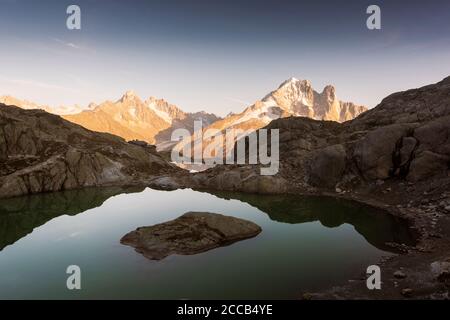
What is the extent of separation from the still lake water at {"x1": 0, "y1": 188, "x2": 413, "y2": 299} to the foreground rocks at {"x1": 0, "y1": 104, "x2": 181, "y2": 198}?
11.0 metres

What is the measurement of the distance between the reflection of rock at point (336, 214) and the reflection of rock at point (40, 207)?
1004 inches

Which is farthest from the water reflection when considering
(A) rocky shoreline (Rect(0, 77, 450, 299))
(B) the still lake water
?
(A) rocky shoreline (Rect(0, 77, 450, 299))

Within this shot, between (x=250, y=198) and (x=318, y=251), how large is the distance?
31.5 metres

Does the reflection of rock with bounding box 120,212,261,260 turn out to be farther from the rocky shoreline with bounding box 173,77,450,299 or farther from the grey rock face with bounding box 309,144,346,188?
the grey rock face with bounding box 309,144,346,188

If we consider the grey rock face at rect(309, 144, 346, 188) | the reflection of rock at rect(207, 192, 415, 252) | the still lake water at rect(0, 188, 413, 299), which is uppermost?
A: the grey rock face at rect(309, 144, 346, 188)

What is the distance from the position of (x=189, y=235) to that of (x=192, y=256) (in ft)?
14.3

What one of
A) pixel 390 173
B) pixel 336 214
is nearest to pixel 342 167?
pixel 390 173

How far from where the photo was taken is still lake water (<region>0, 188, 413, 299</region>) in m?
27.1

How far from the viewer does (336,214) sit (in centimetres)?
5306

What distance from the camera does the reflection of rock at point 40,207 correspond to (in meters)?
48.6

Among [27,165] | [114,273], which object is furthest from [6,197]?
[114,273]

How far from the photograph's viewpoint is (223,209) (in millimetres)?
57562
